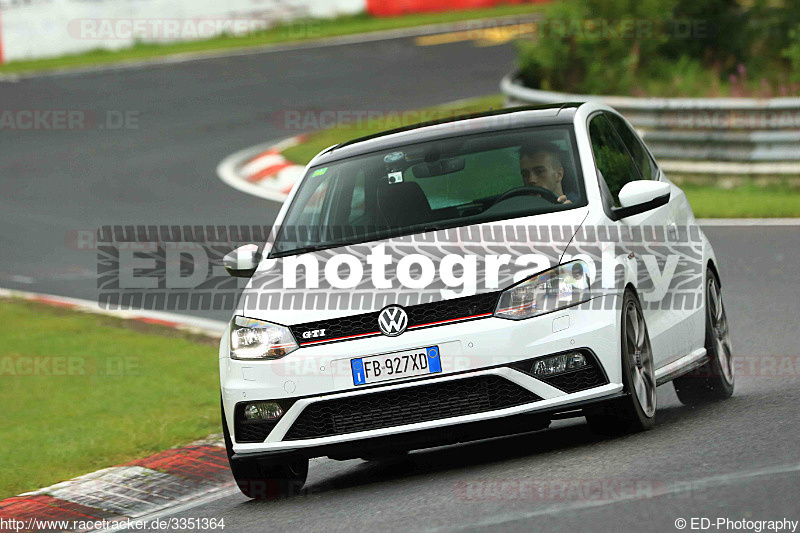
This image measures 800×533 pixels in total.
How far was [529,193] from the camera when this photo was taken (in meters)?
7.56

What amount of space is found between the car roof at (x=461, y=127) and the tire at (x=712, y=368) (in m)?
1.31

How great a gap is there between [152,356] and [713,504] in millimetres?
6443

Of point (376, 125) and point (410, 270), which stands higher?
point (410, 270)

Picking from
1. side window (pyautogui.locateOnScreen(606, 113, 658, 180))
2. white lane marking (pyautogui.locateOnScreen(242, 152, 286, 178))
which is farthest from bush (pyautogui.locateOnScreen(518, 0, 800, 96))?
side window (pyautogui.locateOnScreen(606, 113, 658, 180))

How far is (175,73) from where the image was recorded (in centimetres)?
3095

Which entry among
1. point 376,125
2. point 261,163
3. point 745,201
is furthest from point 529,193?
point 376,125

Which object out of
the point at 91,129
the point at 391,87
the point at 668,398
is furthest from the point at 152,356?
the point at 391,87

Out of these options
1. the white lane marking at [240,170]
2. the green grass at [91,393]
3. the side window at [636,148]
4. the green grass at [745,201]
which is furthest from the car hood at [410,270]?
the white lane marking at [240,170]

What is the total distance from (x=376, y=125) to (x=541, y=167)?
1509cm

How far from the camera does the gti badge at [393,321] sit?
6547 mm

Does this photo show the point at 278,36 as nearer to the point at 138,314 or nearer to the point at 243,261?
the point at 138,314

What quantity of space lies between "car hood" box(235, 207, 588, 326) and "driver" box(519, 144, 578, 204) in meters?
0.37

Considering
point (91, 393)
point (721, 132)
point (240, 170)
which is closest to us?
point (91, 393)

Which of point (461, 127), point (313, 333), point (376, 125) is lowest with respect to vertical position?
point (376, 125)
